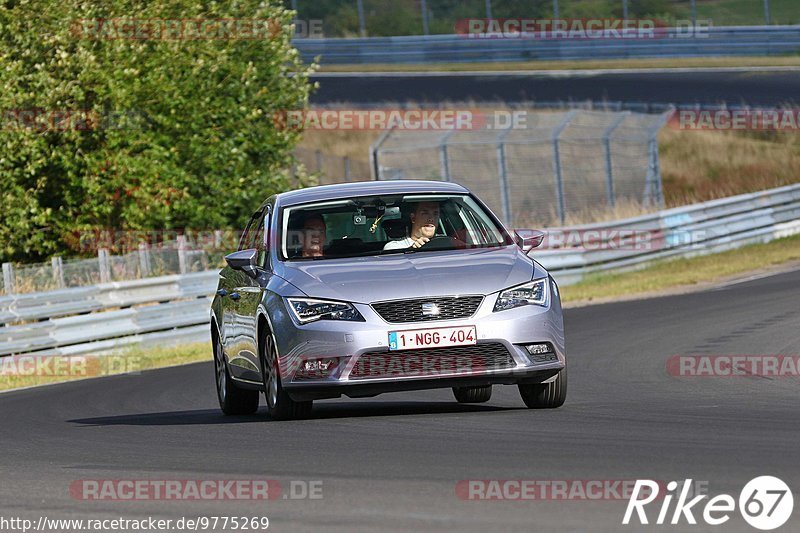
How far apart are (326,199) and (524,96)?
32.3m

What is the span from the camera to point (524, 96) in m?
43.3

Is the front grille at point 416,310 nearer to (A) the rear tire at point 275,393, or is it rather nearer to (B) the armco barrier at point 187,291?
(A) the rear tire at point 275,393

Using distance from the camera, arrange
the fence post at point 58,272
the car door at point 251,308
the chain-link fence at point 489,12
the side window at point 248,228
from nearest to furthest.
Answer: the car door at point 251,308, the side window at point 248,228, the fence post at point 58,272, the chain-link fence at point 489,12

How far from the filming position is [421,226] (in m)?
11.2

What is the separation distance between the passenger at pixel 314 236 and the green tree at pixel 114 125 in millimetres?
16001

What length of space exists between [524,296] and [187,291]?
12909 millimetres

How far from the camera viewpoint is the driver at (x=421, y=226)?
36.3ft

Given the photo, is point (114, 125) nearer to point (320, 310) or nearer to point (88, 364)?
point (88, 364)

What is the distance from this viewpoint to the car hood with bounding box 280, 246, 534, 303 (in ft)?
32.9

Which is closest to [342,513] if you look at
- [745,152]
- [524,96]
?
[745,152]

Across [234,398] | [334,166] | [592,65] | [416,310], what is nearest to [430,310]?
[416,310]

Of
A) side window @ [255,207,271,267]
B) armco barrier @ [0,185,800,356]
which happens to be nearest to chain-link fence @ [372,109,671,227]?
armco barrier @ [0,185,800,356]

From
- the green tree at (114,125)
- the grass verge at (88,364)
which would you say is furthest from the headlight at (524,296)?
the green tree at (114,125)

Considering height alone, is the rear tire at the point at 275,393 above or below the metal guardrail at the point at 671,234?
above
